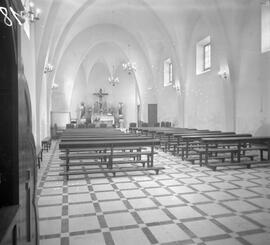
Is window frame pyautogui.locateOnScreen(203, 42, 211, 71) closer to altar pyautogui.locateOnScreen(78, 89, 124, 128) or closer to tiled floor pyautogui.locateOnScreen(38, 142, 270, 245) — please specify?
tiled floor pyautogui.locateOnScreen(38, 142, 270, 245)

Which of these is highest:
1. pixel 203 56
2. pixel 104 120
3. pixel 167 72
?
pixel 167 72

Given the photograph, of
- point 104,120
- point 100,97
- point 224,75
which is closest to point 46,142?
point 224,75

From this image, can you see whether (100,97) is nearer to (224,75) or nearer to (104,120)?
(104,120)

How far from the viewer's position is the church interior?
75.0 inches

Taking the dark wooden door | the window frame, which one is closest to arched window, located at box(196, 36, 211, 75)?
the window frame

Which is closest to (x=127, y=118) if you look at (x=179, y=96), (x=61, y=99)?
(x=61, y=99)

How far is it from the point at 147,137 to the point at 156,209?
3.84 metres

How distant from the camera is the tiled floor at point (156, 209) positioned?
123 inches

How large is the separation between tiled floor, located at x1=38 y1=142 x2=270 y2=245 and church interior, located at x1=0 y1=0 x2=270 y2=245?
2 centimetres

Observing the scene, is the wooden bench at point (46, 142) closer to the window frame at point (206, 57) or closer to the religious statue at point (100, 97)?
the window frame at point (206, 57)

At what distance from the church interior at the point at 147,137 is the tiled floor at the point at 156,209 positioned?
24 millimetres

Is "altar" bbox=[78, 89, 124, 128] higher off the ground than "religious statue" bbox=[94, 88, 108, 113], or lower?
lower

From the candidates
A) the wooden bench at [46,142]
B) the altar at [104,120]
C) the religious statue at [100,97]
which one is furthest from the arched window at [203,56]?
the religious statue at [100,97]

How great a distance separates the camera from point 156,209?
4.07 m
